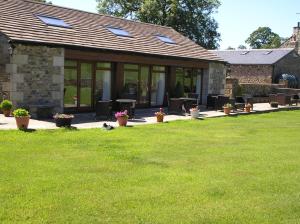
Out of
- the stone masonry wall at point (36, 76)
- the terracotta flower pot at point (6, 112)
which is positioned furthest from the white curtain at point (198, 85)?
the terracotta flower pot at point (6, 112)

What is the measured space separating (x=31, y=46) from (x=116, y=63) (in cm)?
473

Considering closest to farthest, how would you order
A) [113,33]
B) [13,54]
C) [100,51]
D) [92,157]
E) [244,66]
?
[92,157] < [13,54] < [100,51] < [113,33] < [244,66]

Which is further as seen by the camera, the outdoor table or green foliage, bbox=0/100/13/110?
the outdoor table

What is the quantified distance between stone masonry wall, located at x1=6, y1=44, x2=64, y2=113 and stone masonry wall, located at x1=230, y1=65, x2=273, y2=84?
28.3 meters

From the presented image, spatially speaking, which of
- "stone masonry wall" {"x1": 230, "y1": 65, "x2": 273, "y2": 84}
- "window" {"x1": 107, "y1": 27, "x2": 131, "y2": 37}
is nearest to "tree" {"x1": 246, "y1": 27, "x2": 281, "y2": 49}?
"stone masonry wall" {"x1": 230, "y1": 65, "x2": 273, "y2": 84}

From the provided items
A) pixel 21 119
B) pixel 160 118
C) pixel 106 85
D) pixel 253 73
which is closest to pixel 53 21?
pixel 106 85

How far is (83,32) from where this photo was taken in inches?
780

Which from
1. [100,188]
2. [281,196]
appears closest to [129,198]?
[100,188]

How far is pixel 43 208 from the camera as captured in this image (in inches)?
237

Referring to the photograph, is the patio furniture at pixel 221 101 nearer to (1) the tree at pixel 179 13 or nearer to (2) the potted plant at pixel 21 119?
(2) the potted plant at pixel 21 119

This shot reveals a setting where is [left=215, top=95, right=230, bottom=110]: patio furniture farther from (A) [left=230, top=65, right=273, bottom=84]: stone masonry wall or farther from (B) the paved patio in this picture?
(A) [left=230, top=65, right=273, bottom=84]: stone masonry wall

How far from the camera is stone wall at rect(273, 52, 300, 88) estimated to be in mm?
41950

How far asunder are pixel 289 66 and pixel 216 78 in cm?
2081

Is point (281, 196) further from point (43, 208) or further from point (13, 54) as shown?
point (13, 54)
